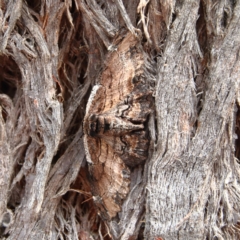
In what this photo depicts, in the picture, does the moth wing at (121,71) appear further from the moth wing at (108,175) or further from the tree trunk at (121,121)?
the moth wing at (108,175)

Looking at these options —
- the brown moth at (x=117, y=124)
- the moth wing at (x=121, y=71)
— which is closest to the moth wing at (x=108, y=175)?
the brown moth at (x=117, y=124)

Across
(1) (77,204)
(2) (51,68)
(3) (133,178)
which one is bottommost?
(1) (77,204)

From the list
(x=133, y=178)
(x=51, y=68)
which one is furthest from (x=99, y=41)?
(x=133, y=178)

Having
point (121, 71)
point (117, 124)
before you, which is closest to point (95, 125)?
point (117, 124)

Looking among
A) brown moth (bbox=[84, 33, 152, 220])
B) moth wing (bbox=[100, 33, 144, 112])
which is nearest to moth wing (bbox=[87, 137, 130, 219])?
brown moth (bbox=[84, 33, 152, 220])

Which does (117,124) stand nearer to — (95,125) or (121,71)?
(95,125)

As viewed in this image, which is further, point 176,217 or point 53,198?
point 53,198

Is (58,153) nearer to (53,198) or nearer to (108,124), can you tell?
(53,198)
